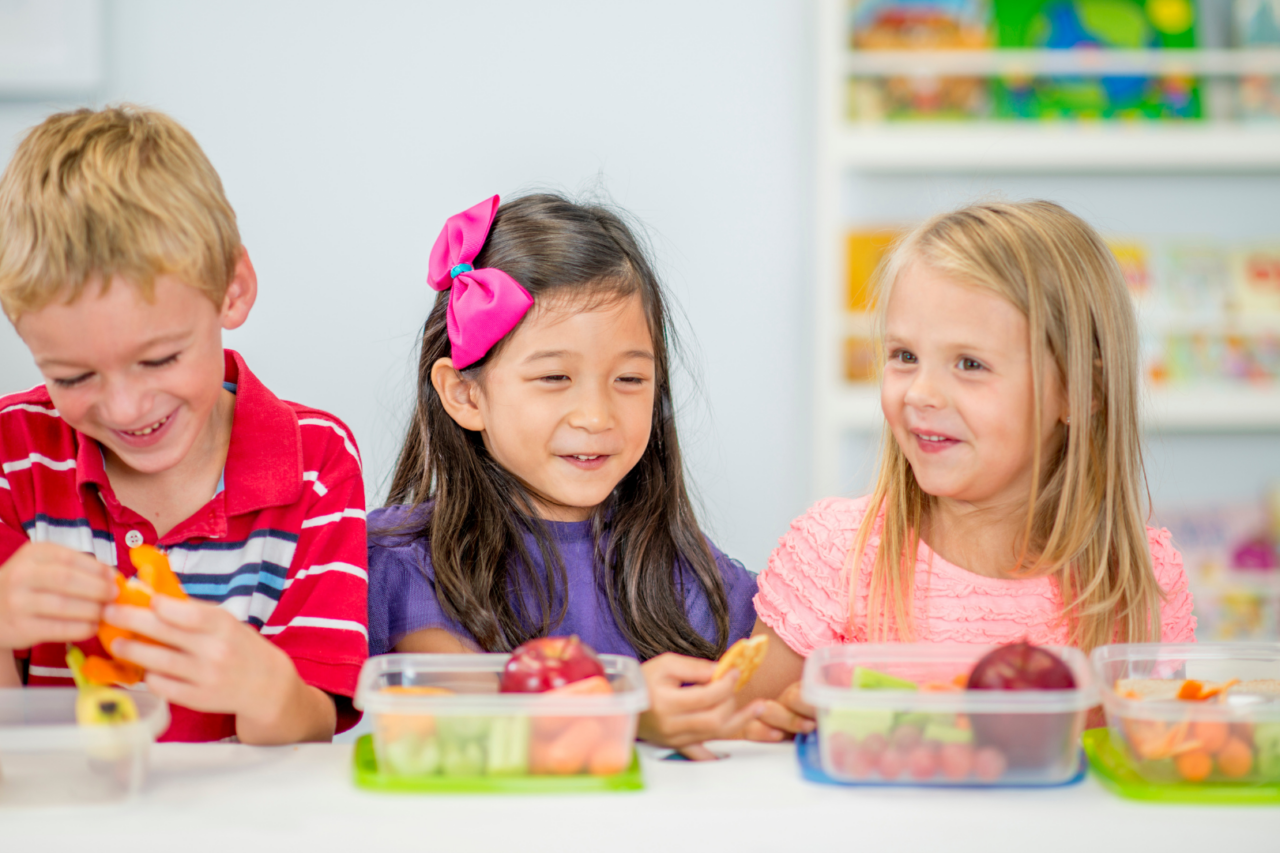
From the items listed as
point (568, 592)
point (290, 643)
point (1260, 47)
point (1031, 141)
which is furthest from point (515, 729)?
point (1260, 47)

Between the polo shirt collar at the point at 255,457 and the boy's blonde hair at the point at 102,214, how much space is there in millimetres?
167

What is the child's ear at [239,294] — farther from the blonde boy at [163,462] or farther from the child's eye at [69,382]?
the child's eye at [69,382]

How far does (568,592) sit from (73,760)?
68 centimetres

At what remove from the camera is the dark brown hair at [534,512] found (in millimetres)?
1283

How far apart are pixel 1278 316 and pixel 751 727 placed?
1.96m

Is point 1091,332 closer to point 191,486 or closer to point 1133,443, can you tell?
point 1133,443

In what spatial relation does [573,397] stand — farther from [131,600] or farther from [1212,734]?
[1212,734]

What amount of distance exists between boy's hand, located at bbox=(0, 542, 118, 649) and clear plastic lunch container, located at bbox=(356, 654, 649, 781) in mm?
186

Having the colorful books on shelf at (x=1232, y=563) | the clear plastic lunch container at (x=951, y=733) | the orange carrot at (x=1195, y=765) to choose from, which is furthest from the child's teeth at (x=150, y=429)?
the colorful books on shelf at (x=1232, y=563)

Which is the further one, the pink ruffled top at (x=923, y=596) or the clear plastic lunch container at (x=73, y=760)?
the pink ruffled top at (x=923, y=596)

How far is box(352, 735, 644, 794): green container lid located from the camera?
0.71m

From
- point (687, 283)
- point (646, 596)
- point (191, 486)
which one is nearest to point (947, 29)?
point (687, 283)

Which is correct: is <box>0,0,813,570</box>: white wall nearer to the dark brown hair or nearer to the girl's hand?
the dark brown hair

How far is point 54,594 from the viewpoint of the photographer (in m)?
0.75
